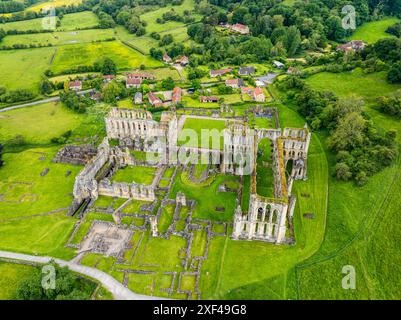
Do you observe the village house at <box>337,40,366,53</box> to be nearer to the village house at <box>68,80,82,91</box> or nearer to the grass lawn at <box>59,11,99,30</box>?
the village house at <box>68,80,82,91</box>

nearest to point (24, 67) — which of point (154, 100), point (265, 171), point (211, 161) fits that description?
point (154, 100)

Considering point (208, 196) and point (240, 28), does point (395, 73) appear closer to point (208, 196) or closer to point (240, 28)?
point (208, 196)

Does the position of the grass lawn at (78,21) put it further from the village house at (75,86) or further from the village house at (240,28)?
the village house at (75,86)

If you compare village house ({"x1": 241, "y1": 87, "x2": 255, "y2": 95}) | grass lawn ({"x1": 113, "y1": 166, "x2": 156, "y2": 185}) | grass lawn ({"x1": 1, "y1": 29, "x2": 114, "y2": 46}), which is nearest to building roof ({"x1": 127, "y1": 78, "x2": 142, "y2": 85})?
village house ({"x1": 241, "y1": 87, "x2": 255, "y2": 95})

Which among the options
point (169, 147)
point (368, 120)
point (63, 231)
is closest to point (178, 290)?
point (63, 231)

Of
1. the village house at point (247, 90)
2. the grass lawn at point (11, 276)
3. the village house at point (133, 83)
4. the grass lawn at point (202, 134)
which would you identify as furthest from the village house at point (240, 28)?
the grass lawn at point (11, 276)

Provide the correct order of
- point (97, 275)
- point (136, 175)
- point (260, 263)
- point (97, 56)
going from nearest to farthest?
1. point (97, 275)
2. point (260, 263)
3. point (136, 175)
4. point (97, 56)
